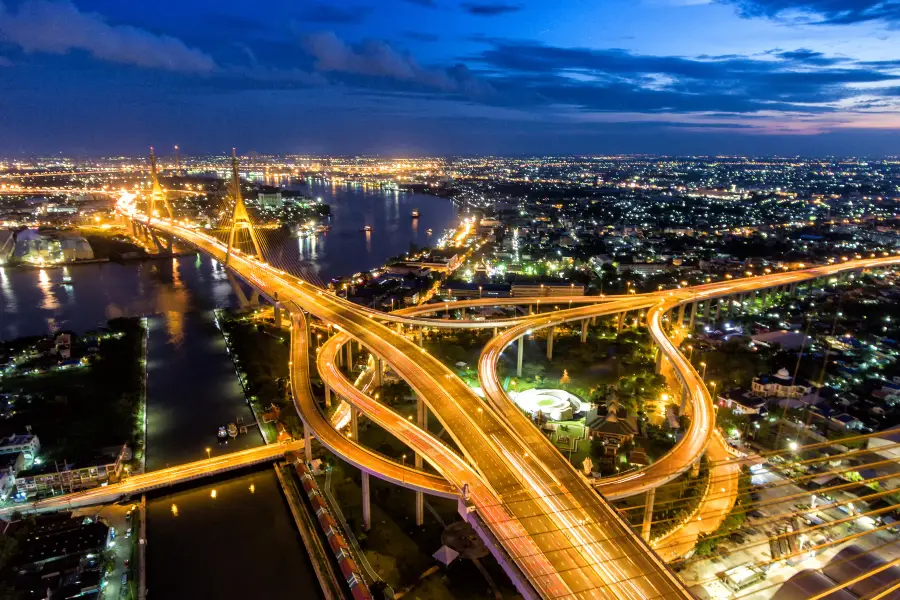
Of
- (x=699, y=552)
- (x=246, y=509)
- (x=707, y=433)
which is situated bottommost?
(x=246, y=509)

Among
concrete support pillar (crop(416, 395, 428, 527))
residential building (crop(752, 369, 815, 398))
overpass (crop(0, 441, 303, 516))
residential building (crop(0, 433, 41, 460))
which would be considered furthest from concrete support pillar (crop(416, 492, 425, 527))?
residential building (crop(752, 369, 815, 398))

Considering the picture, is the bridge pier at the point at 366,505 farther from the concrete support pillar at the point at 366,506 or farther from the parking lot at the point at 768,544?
the parking lot at the point at 768,544

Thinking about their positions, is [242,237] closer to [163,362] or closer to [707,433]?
[163,362]

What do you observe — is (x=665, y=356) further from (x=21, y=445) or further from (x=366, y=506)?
(x=21, y=445)

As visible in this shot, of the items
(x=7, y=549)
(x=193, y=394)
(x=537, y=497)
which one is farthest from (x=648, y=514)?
(x=193, y=394)

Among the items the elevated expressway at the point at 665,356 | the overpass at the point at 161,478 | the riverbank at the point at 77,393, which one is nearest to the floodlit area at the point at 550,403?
the elevated expressway at the point at 665,356

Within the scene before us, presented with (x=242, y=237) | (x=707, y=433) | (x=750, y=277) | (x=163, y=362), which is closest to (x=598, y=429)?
(x=707, y=433)
